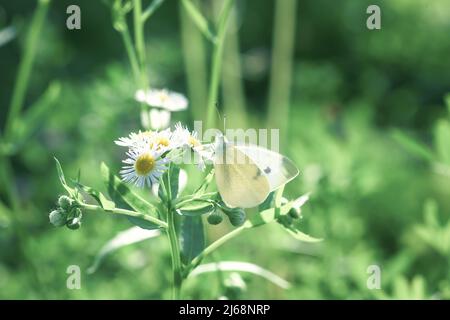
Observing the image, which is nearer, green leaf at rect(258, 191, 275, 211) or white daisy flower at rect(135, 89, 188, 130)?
green leaf at rect(258, 191, 275, 211)

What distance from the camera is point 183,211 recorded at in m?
0.67

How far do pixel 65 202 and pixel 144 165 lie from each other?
9 centimetres

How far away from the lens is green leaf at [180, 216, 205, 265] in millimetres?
709

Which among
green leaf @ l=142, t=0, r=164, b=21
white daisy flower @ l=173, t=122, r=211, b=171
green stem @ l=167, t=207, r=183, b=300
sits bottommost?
green stem @ l=167, t=207, r=183, b=300

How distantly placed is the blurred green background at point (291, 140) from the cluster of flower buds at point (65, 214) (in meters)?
0.23

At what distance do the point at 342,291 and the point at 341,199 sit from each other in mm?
153

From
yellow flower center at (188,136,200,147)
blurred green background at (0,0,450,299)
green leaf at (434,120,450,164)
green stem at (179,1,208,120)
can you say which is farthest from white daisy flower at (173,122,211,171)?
green stem at (179,1,208,120)

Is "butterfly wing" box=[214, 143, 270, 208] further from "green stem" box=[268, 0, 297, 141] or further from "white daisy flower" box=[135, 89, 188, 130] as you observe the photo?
"green stem" box=[268, 0, 297, 141]

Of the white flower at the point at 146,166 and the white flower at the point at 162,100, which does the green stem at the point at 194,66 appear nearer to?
the white flower at the point at 162,100

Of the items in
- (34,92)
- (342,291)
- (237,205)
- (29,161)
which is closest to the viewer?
(237,205)

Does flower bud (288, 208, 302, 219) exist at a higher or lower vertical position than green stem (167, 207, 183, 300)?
higher

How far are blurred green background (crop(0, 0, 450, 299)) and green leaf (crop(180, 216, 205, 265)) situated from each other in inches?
4.2
